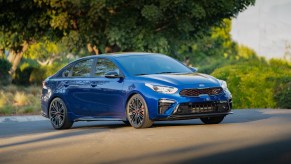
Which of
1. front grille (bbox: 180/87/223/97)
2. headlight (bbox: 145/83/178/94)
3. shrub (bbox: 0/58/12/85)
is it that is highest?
shrub (bbox: 0/58/12/85)

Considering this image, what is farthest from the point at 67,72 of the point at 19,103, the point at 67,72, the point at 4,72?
the point at 4,72

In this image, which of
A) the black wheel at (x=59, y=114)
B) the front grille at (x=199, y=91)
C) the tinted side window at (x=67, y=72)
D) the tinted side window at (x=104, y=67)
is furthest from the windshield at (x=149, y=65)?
the black wheel at (x=59, y=114)

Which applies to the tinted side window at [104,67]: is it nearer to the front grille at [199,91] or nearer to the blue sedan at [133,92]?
the blue sedan at [133,92]

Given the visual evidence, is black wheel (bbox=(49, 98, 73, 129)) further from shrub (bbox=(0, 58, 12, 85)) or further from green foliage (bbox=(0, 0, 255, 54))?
shrub (bbox=(0, 58, 12, 85))

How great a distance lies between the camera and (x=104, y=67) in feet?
55.2

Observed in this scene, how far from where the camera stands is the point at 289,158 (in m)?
10.3

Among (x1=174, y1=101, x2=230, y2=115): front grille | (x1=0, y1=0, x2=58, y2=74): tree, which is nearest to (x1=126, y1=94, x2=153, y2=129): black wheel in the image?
(x1=174, y1=101, x2=230, y2=115): front grille

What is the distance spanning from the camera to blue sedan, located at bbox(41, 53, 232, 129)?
15102 mm

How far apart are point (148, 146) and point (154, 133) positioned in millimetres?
2129

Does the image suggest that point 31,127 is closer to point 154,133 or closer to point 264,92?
point 154,133

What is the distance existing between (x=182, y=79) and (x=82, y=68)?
116 inches

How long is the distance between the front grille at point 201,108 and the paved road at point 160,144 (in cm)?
32

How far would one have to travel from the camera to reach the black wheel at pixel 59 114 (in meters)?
17.3

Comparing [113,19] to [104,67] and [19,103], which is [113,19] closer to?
[19,103]
